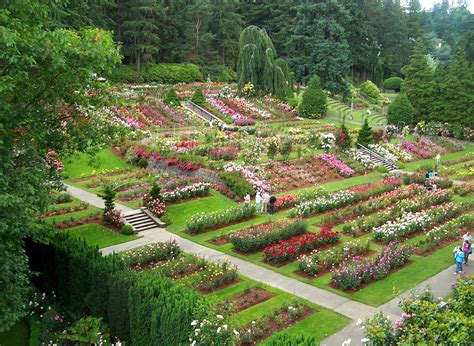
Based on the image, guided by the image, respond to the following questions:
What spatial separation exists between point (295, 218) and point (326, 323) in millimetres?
10291

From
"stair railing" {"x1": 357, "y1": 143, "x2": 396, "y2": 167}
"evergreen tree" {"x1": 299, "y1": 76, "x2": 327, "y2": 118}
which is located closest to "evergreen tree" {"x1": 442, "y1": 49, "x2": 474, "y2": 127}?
"evergreen tree" {"x1": 299, "y1": 76, "x2": 327, "y2": 118}

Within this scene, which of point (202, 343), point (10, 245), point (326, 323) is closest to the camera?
point (202, 343)

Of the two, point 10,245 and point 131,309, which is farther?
point 131,309

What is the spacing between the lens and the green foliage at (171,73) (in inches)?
2534

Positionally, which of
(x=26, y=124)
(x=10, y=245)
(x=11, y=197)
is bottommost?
(x=10, y=245)

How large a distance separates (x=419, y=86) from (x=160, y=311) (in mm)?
47063

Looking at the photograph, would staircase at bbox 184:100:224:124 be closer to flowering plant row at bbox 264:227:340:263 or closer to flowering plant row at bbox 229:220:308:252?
flowering plant row at bbox 229:220:308:252

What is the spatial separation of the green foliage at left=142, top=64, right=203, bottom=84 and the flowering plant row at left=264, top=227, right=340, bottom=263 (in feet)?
155

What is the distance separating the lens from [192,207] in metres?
25.9

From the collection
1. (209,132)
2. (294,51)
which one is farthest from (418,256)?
(294,51)

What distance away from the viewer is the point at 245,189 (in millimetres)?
27750

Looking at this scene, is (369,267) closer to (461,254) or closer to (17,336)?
(461,254)

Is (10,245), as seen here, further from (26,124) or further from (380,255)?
(380,255)

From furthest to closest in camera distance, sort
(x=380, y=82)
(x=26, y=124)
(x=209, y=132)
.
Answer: (x=380, y=82) < (x=209, y=132) < (x=26, y=124)
